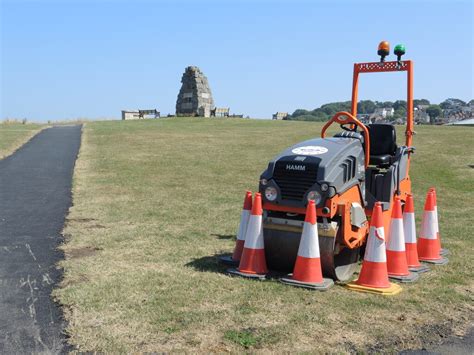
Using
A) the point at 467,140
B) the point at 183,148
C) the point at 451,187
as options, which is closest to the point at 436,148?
the point at 467,140

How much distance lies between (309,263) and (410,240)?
1.80m

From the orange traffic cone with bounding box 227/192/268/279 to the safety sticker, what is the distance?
65 centimetres

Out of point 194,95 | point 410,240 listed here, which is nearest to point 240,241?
point 410,240

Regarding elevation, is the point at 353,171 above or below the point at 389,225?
above

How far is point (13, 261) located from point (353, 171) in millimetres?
4091

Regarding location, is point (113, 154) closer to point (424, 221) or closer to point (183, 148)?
point (183, 148)

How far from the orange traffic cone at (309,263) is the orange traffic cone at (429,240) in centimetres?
195

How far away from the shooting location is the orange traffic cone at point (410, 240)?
6.23 meters

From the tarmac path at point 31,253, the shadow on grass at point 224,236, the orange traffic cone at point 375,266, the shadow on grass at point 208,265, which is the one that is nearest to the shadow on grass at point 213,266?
the shadow on grass at point 208,265

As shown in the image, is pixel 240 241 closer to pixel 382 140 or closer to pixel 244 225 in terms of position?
pixel 244 225

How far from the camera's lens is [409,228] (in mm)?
6449

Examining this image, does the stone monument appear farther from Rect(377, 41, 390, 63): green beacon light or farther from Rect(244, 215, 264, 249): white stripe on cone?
Rect(244, 215, 264, 249): white stripe on cone

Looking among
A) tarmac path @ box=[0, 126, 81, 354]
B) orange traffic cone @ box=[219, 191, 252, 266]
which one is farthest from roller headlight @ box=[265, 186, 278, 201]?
tarmac path @ box=[0, 126, 81, 354]

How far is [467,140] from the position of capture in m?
24.0
